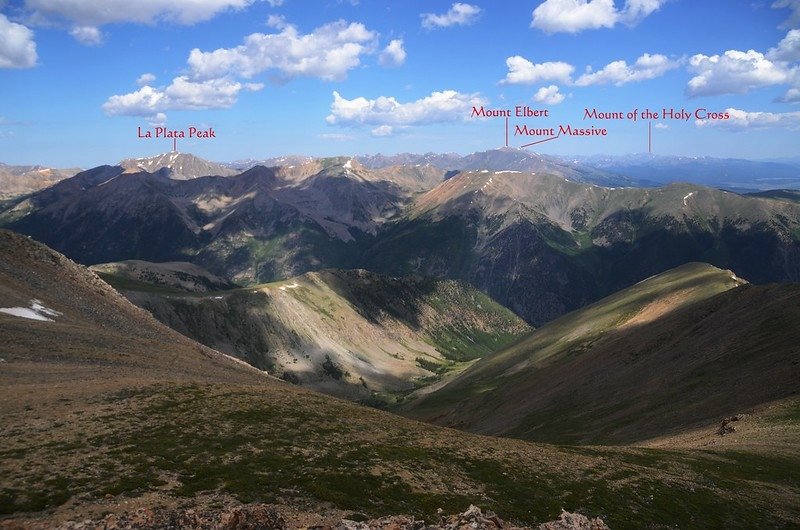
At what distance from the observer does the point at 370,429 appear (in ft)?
154

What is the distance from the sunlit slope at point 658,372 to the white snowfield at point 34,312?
246 feet

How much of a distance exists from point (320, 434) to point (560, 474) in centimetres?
1841

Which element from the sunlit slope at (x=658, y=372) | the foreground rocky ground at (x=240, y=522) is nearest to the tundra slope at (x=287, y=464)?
the foreground rocky ground at (x=240, y=522)

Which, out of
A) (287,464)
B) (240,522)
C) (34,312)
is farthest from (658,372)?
(34,312)

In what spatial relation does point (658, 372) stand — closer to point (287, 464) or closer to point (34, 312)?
point (287, 464)

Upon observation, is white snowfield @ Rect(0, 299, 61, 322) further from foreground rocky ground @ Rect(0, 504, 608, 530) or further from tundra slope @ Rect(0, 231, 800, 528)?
foreground rocky ground @ Rect(0, 504, 608, 530)

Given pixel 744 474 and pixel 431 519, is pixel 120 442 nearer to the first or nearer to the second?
pixel 431 519

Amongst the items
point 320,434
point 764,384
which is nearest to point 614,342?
point 764,384

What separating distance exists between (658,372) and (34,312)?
97.0 m

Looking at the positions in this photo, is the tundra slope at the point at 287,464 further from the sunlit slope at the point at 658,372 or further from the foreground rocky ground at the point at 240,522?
the sunlit slope at the point at 658,372

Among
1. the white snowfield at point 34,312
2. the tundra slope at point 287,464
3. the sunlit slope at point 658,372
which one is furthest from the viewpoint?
the sunlit slope at point 658,372

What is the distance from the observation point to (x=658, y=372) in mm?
94375

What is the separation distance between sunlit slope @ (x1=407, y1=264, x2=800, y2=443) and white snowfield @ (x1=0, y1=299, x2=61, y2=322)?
75.1m

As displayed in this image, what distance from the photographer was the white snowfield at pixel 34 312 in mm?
71625
